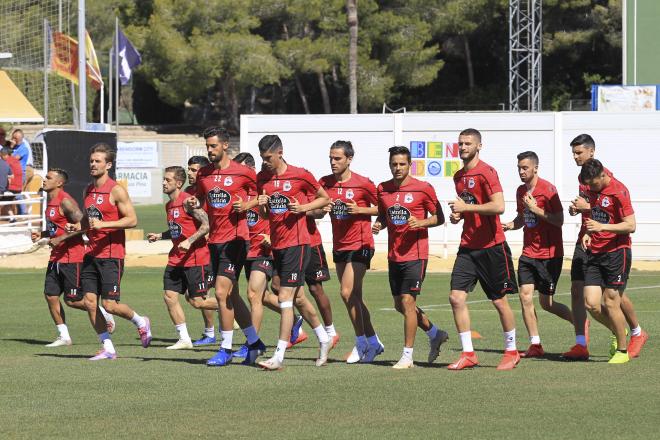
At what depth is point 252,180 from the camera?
12977 mm

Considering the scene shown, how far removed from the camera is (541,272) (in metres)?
13.5

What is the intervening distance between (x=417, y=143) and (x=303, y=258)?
19670 millimetres

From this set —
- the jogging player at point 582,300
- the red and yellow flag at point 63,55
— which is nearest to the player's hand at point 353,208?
the jogging player at point 582,300

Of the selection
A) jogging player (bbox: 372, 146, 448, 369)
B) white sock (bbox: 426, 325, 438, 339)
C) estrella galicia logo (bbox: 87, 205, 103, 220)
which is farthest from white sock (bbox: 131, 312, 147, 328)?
white sock (bbox: 426, 325, 438, 339)

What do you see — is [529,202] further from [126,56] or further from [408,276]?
[126,56]

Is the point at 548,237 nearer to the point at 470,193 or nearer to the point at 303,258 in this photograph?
the point at 470,193

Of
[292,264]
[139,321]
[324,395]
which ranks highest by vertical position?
[292,264]

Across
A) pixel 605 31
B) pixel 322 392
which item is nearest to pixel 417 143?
pixel 322 392

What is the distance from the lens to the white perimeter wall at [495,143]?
31062mm

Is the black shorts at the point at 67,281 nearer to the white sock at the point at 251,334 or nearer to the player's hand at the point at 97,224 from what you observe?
the player's hand at the point at 97,224

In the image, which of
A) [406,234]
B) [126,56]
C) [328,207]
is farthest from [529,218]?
[126,56]

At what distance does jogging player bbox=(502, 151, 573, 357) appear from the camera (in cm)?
1332

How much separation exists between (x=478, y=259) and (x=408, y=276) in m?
0.68

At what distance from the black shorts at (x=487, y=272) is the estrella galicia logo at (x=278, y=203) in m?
1.71
